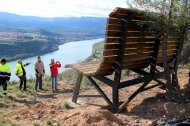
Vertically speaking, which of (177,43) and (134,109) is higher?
(177,43)

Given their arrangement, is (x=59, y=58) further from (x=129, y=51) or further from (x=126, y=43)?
(x=126, y=43)

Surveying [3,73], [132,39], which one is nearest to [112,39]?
[132,39]

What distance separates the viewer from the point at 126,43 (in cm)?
767

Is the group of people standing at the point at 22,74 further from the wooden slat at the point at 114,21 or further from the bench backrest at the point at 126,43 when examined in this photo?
the wooden slat at the point at 114,21

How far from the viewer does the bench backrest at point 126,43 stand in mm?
7208

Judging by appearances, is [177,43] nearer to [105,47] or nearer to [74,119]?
[105,47]

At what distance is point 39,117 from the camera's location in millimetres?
7629

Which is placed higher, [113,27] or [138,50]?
[113,27]

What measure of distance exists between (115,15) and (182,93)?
2694 mm

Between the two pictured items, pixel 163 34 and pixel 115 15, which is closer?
pixel 115 15

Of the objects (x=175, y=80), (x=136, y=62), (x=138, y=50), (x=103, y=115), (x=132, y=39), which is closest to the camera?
(x=103, y=115)

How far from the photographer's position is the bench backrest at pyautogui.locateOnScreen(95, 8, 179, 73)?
7208 millimetres

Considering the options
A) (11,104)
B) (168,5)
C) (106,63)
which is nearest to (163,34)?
(168,5)

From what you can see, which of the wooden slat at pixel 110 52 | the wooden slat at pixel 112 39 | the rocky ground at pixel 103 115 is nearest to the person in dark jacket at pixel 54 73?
the rocky ground at pixel 103 115
